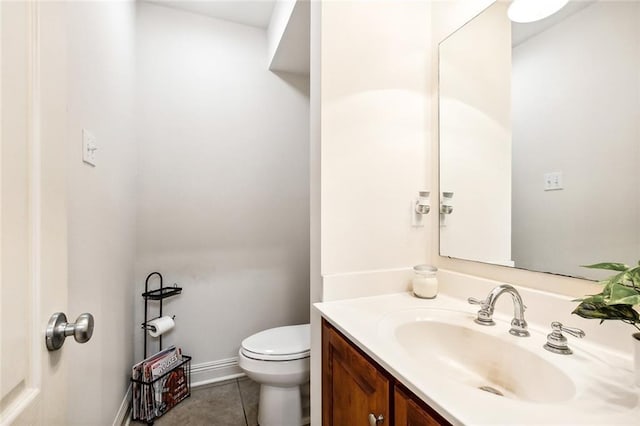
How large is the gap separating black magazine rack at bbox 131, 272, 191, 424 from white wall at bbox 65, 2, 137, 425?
0.09 meters

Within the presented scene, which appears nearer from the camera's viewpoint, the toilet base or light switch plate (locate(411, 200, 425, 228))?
light switch plate (locate(411, 200, 425, 228))

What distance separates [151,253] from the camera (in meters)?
1.85

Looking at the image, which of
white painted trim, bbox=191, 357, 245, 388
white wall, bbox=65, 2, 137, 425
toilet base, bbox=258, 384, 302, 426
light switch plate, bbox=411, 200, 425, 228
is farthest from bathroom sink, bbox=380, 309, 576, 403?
white painted trim, bbox=191, 357, 245, 388

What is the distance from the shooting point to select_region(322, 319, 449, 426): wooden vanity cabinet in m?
0.60

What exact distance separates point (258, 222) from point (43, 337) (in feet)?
5.39

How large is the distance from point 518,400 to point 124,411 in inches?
72.9

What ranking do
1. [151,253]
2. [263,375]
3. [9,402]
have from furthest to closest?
[151,253] < [263,375] < [9,402]

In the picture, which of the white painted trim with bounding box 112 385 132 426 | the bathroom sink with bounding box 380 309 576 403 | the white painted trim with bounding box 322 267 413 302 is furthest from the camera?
the white painted trim with bounding box 112 385 132 426

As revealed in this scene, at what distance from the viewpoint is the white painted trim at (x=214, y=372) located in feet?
6.32

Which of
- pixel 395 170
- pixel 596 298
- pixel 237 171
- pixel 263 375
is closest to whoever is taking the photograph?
pixel 596 298

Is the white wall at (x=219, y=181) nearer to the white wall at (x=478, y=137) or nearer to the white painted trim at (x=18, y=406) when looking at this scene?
the white wall at (x=478, y=137)

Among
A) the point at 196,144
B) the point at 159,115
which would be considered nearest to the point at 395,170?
the point at 196,144

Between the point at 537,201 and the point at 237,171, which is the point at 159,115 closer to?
the point at 237,171

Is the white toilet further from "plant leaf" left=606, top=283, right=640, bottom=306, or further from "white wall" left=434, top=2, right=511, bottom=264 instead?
"plant leaf" left=606, top=283, right=640, bottom=306
